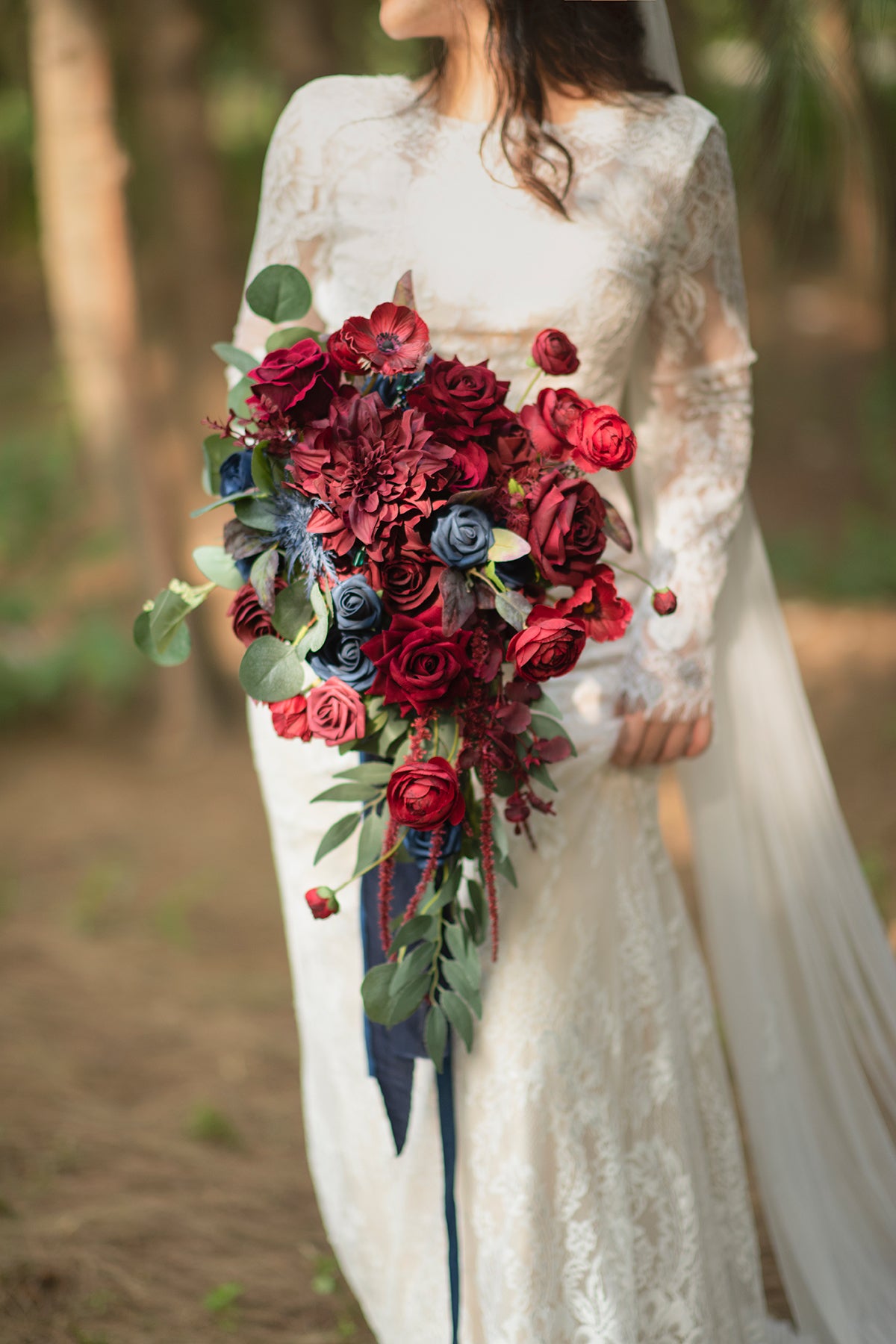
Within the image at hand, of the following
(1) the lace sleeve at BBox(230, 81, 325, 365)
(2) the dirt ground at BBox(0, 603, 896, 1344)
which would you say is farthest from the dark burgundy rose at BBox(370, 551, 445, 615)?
(2) the dirt ground at BBox(0, 603, 896, 1344)

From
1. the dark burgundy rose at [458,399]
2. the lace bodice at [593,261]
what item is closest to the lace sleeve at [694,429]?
the lace bodice at [593,261]

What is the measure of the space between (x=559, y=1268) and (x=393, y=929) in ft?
2.02

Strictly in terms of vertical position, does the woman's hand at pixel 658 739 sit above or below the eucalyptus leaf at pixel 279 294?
below

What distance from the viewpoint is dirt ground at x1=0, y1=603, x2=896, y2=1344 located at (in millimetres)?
2645

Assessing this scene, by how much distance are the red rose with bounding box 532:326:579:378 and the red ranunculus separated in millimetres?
179

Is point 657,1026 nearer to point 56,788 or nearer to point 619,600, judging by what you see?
point 619,600

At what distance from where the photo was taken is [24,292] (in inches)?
599

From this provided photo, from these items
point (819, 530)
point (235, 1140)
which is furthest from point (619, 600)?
point (819, 530)

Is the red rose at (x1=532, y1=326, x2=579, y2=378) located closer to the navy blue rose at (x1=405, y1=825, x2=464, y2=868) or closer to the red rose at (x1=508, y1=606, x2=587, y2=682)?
the red rose at (x1=508, y1=606, x2=587, y2=682)

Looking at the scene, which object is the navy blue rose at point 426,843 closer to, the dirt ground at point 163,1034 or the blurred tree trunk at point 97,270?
the dirt ground at point 163,1034

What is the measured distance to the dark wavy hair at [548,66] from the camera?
1.85 metres

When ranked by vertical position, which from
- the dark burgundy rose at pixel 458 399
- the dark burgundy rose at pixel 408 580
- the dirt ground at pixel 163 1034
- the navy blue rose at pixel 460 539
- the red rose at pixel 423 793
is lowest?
the dirt ground at pixel 163 1034

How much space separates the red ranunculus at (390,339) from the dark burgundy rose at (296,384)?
0.05 meters

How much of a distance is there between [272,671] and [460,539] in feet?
0.99
